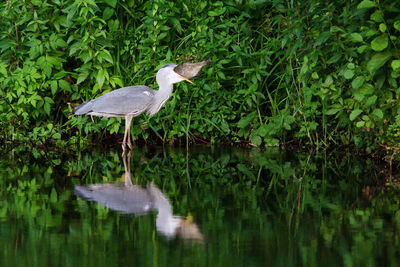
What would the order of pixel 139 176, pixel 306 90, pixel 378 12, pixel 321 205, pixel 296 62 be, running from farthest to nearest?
pixel 296 62, pixel 306 90, pixel 139 176, pixel 378 12, pixel 321 205

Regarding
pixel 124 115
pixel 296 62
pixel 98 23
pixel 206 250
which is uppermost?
pixel 98 23

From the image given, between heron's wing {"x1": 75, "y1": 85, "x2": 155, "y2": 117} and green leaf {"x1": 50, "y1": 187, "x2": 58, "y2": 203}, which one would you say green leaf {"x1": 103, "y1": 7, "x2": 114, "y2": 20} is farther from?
green leaf {"x1": 50, "y1": 187, "x2": 58, "y2": 203}

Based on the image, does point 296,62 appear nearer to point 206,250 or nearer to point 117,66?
point 117,66

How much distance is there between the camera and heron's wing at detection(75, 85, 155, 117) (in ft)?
29.0

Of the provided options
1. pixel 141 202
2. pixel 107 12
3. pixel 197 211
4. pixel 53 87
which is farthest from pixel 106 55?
pixel 197 211

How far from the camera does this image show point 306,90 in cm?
874

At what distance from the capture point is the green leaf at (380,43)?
6531 mm

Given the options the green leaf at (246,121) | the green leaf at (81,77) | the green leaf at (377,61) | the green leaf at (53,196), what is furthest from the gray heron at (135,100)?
the green leaf at (377,61)

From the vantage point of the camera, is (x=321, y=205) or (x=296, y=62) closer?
(x=321, y=205)

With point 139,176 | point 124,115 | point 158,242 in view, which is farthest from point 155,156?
point 158,242

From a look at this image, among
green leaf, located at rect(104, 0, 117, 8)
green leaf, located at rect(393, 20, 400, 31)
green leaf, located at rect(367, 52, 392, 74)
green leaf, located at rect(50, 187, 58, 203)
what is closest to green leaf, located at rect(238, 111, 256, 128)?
green leaf, located at rect(104, 0, 117, 8)

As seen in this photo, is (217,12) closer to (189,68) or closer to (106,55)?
(189,68)

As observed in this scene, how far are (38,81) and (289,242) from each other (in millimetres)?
6121

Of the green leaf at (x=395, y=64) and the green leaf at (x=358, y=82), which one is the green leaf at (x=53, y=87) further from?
the green leaf at (x=395, y=64)
